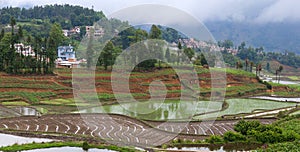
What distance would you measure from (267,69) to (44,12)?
72982 millimetres

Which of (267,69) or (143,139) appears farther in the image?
(267,69)

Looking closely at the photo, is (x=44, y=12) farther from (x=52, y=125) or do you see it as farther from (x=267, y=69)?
(x=52, y=125)

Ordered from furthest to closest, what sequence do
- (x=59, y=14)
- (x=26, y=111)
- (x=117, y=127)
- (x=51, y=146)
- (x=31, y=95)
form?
1. (x=59, y=14)
2. (x=31, y=95)
3. (x=26, y=111)
4. (x=117, y=127)
5. (x=51, y=146)

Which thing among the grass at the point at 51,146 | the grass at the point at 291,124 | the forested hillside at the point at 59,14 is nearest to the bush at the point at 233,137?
the grass at the point at 291,124

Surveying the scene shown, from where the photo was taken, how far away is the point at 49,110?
36.0 meters

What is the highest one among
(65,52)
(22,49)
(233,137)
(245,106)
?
(22,49)

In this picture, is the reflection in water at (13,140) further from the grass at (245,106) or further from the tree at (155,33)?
the tree at (155,33)

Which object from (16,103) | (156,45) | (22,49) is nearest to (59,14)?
(156,45)

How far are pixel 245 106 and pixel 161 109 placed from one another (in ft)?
35.1

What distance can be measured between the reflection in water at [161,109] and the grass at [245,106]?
4.24 ft

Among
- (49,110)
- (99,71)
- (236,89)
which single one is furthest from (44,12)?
(49,110)

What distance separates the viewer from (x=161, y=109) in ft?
129

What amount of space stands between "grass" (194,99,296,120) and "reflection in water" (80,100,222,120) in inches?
50.9

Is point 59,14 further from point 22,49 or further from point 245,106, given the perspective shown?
point 245,106
